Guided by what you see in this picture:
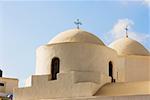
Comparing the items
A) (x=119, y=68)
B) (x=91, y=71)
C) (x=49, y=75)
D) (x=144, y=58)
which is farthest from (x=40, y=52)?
(x=144, y=58)

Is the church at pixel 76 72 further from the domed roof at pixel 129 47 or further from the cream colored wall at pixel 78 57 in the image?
the domed roof at pixel 129 47

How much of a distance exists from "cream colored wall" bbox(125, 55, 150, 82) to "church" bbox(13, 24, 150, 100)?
5.86ft

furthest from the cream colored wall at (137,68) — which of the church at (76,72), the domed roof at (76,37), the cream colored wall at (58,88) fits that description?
the cream colored wall at (58,88)

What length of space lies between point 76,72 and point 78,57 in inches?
33.4

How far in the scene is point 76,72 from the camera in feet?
64.4

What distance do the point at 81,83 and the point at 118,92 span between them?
6.15 feet

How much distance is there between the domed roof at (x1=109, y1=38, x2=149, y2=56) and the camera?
23984 mm

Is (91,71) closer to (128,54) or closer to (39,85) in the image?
(39,85)

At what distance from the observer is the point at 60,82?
1969cm

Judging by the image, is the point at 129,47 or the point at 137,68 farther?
the point at 129,47

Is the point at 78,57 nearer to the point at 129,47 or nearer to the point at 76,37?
the point at 76,37

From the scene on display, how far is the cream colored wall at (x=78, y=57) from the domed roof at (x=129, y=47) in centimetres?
349

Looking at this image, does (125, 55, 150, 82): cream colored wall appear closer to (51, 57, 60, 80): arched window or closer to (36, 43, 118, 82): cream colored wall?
(36, 43, 118, 82): cream colored wall

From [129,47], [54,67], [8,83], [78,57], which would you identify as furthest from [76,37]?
[8,83]
